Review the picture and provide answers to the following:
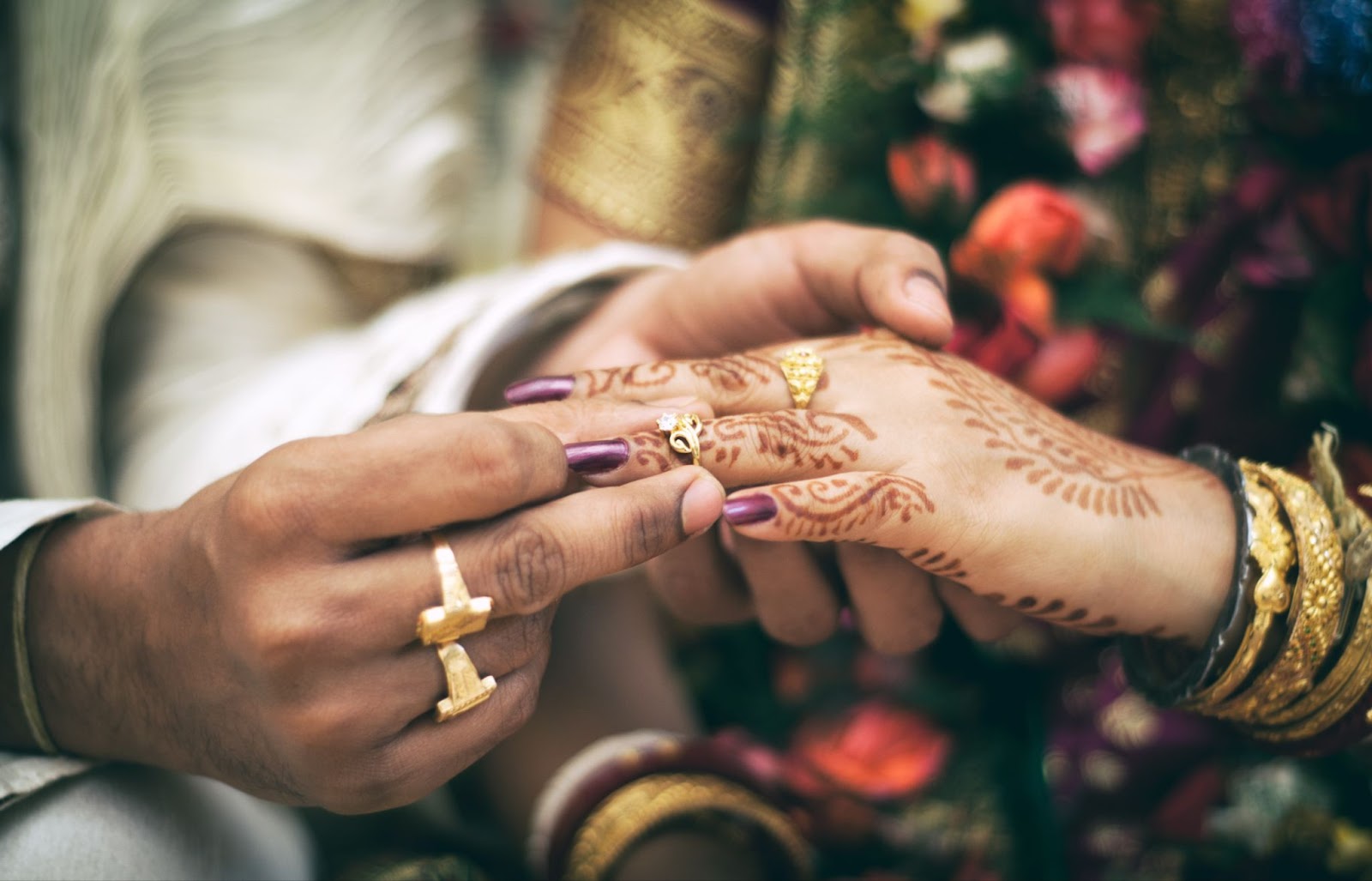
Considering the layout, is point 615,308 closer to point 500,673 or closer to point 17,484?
point 500,673

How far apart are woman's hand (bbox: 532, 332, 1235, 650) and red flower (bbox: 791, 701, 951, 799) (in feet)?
1.43

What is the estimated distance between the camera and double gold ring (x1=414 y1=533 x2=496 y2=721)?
622 millimetres

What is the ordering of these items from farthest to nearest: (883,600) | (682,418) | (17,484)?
(17,484), (883,600), (682,418)

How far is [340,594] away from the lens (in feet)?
1.99

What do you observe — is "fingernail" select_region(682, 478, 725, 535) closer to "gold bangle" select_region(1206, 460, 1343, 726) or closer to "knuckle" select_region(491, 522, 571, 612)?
"knuckle" select_region(491, 522, 571, 612)

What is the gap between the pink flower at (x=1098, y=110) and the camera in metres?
1.12

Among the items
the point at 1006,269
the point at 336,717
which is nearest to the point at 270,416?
the point at 336,717

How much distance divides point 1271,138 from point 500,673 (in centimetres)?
111

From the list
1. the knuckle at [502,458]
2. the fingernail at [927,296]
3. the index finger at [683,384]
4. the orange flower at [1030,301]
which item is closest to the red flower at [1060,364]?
the orange flower at [1030,301]

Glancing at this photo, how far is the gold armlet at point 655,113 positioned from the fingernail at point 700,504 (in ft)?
2.74

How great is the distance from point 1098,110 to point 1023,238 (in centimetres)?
23

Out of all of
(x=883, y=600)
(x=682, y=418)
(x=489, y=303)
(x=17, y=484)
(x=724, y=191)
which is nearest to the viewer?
(x=682, y=418)

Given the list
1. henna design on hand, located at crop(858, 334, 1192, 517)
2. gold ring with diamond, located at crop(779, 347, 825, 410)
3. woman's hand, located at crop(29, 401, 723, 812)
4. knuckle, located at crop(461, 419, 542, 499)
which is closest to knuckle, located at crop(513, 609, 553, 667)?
woman's hand, located at crop(29, 401, 723, 812)

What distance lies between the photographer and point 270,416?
1077 millimetres
